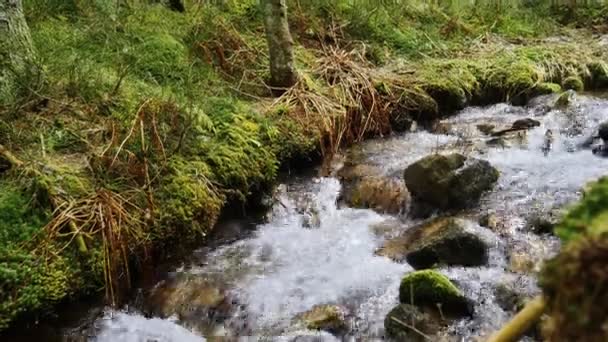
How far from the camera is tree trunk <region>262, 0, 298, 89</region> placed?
6.03 meters

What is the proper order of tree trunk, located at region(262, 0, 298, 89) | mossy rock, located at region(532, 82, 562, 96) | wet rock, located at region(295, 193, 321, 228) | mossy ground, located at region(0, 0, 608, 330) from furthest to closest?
mossy rock, located at region(532, 82, 562, 96), tree trunk, located at region(262, 0, 298, 89), wet rock, located at region(295, 193, 321, 228), mossy ground, located at region(0, 0, 608, 330)

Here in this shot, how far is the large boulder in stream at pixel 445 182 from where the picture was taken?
4.82m

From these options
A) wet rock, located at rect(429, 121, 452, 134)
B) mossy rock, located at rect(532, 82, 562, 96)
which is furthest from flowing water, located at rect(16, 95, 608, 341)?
mossy rock, located at rect(532, 82, 562, 96)

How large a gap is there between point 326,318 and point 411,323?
20.7 inches

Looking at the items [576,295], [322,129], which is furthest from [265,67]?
[576,295]

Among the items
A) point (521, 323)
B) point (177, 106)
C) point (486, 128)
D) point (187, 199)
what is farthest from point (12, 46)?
point (486, 128)

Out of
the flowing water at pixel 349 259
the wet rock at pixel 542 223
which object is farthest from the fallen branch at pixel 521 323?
the wet rock at pixel 542 223

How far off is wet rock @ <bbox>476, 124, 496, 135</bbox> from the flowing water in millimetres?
424

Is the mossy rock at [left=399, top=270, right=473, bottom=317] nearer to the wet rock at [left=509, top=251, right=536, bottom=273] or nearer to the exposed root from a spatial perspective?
the wet rock at [left=509, top=251, right=536, bottom=273]

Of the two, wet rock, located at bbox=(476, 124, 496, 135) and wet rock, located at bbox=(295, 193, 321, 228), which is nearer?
wet rock, located at bbox=(295, 193, 321, 228)

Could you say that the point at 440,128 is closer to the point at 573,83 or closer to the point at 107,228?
the point at 573,83

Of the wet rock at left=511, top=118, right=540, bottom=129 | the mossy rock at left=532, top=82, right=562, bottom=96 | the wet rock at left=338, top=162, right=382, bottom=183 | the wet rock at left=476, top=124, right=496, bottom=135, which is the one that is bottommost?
the wet rock at left=338, top=162, right=382, bottom=183

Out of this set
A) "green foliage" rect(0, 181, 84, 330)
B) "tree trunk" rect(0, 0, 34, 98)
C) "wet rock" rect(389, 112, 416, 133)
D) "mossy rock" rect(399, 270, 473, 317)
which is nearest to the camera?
"green foliage" rect(0, 181, 84, 330)

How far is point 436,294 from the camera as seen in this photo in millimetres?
3447
